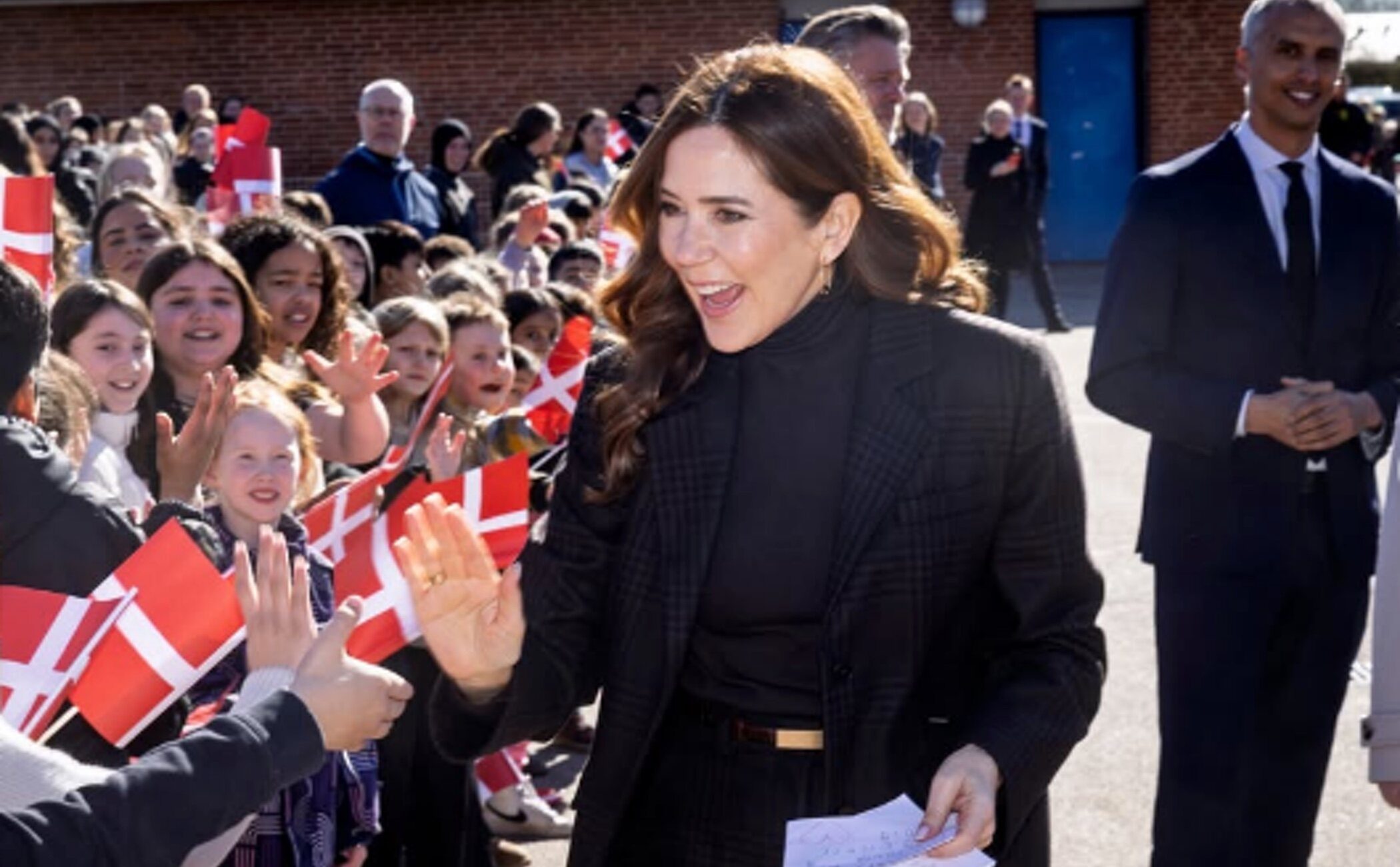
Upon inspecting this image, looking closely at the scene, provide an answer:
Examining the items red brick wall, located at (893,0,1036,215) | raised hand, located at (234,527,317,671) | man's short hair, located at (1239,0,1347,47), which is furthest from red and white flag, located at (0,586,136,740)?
red brick wall, located at (893,0,1036,215)

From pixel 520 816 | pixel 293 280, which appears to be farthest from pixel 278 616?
pixel 293 280

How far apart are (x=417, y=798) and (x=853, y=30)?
7.72 ft

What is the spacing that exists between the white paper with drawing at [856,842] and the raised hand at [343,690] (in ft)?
1.90

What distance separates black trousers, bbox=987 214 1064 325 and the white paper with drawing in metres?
16.3

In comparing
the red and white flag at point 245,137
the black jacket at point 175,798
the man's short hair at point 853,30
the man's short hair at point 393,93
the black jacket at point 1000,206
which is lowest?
the black jacket at point 1000,206

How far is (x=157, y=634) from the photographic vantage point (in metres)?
3.55

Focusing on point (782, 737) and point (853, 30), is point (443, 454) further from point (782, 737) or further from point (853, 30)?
point (782, 737)

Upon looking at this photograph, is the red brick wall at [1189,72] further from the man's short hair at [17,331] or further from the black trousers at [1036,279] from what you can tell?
the man's short hair at [17,331]

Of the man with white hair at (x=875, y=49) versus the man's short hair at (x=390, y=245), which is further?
the man's short hair at (x=390, y=245)

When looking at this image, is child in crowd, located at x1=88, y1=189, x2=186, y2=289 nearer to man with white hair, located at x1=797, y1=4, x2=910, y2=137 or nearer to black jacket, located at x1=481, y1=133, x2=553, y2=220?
man with white hair, located at x1=797, y1=4, x2=910, y2=137

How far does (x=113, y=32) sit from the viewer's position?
2466 centimetres

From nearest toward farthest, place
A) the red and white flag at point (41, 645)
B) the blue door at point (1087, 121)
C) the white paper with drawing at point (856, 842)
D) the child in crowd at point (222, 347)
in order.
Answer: the white paper with drawing at point (856, 842) → the red and white flag at point (41, 645) → the child in crowd at point (222, 347) → the blue door at point (1087, 121)

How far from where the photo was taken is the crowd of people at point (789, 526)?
3.13m

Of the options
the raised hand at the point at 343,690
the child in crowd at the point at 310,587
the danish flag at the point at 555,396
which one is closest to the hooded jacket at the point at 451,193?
the danish flag at the point at 555,396
